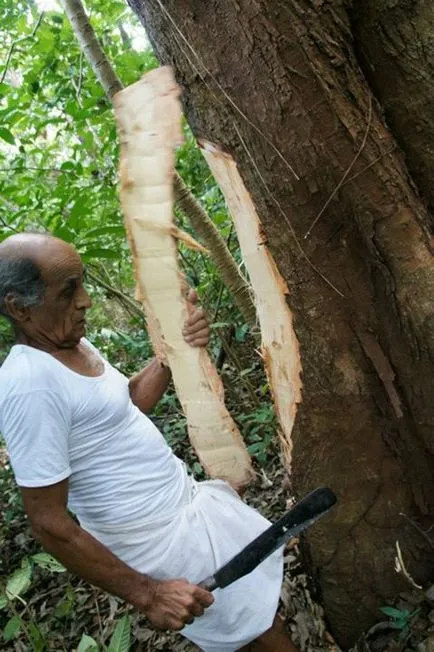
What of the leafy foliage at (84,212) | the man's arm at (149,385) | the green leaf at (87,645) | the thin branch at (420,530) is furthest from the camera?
the leafy foliage at (84,212)

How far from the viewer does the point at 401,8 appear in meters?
1.53

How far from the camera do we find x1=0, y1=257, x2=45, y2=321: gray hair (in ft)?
4.89

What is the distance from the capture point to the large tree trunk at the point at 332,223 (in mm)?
1426

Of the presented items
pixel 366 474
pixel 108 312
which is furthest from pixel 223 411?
pixel 108 312

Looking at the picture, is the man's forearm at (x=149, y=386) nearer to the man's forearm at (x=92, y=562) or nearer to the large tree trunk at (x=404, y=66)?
the man's forearm at (x=92, y=562)

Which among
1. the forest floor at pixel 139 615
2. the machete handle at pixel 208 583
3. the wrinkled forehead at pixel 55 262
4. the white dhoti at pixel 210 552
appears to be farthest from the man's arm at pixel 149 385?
the forest floor at pixel 139 615

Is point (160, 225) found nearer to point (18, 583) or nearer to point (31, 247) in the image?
point (31, 247)

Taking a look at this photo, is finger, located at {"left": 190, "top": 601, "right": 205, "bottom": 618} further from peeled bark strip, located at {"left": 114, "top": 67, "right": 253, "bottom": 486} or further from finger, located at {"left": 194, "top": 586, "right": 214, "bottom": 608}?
peeled bark strip, located at {"left": 114, "top": 67, "right": 253, "bottom": 486}

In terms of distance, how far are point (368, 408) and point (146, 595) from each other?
90 cm

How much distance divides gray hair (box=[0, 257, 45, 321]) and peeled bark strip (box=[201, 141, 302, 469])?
2.05 feet

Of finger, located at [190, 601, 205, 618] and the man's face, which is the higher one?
the man's face

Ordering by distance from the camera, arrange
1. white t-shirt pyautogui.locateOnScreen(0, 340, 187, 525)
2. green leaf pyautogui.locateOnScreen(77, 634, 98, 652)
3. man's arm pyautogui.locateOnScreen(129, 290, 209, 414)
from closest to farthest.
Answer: white t-shirt pyautogui.locateOnScreen(0, 340, 187, 525) < green leaf pyautogui.locateOnScreen(77, 634, 98, 652) < man's arm pyautogui.locateOnScreen(129, 290, 209, 414)

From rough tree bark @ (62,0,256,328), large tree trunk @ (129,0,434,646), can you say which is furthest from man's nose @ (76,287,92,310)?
rough tree bark @ (62,0,256,328)

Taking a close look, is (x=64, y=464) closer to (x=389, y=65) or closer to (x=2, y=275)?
(x=2, y=275)
